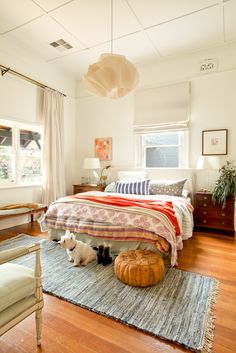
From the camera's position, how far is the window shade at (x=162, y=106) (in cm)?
407

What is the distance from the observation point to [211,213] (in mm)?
3566

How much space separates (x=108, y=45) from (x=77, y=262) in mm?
3583

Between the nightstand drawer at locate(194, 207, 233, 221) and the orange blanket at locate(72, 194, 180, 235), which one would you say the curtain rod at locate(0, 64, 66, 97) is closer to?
the orange blanket at locate(72, 194, 180, 235)

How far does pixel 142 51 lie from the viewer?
3.94 m

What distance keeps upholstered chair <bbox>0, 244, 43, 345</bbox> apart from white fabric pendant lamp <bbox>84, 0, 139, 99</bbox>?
5.91 ft

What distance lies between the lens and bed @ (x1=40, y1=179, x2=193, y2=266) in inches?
90.3

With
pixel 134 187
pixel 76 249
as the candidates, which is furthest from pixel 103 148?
pixel 76 249

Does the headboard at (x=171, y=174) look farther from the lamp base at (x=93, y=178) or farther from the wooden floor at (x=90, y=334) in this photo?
the wooden floor at (x=90, y=334)

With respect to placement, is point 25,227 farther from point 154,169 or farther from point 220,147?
point 220,147

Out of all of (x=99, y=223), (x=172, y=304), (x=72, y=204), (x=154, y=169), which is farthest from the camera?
(x=154, y=169)

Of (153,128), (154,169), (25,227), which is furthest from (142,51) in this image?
(25,227)

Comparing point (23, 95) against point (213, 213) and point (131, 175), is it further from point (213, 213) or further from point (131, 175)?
point (213, 213)

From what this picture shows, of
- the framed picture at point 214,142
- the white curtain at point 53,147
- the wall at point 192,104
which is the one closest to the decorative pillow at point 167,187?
the wall at point 192,104

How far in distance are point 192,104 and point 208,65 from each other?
0.72 m
